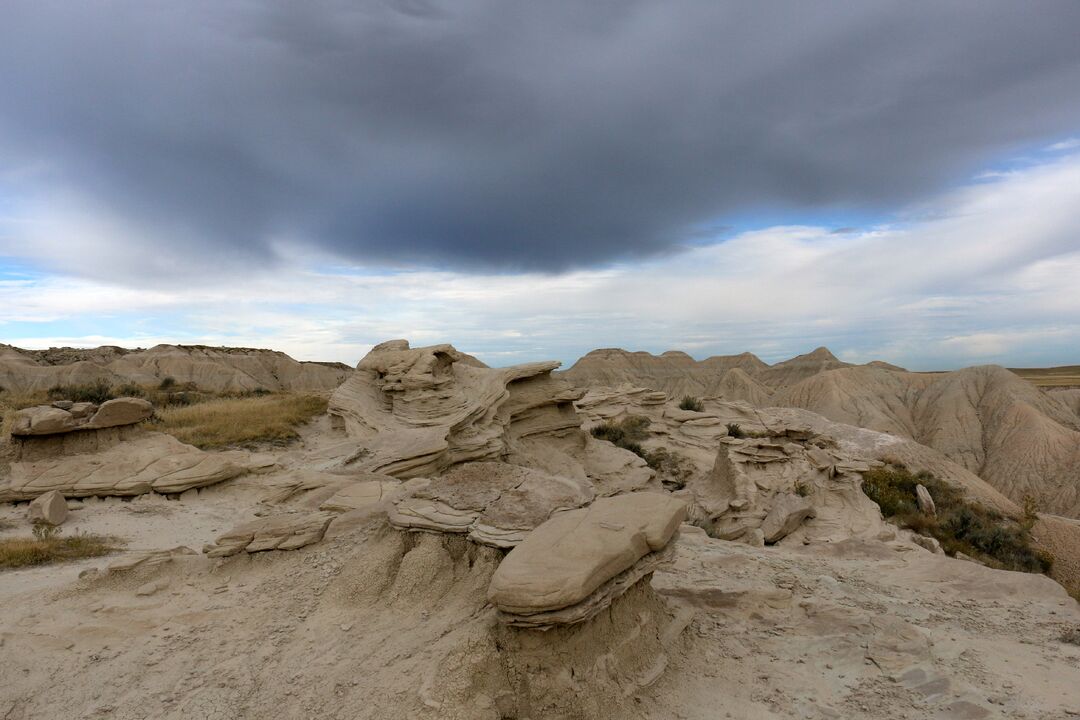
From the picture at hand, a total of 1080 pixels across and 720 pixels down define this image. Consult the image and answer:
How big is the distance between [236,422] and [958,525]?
17657 mm

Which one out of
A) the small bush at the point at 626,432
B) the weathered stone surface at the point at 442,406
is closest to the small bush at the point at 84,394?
the weathered stone surface at the point at 442,406

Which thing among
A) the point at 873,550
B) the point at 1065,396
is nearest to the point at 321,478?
the point at 873,550

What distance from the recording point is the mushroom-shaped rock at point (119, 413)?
1023 centimetres

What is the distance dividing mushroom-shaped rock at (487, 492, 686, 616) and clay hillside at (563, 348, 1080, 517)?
28085 millimetres

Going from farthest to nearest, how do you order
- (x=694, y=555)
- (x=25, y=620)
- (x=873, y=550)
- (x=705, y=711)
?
(x=873, y=550)
(x=694, y=555)
(x=25, y=620)
(x=705, y=711)

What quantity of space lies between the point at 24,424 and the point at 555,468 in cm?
1069

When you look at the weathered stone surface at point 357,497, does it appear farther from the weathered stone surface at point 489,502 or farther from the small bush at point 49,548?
the small bush at point 49,548

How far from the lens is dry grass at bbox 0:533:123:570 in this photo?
259 inches

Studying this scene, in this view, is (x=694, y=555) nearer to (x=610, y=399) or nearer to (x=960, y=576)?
(x=960, y=576)

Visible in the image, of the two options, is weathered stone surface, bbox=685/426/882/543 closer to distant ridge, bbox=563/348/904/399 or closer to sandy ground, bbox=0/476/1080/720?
sandy ground, bbox=0/476/1080/720

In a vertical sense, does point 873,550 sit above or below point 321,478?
below

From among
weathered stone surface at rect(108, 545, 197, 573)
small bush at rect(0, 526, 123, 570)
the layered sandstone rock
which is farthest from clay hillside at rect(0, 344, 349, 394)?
weathered stone surface at rect(108, 545, 197, 573)

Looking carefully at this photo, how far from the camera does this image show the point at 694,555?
6910 mm

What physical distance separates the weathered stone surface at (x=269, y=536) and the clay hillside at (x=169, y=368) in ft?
87.1
